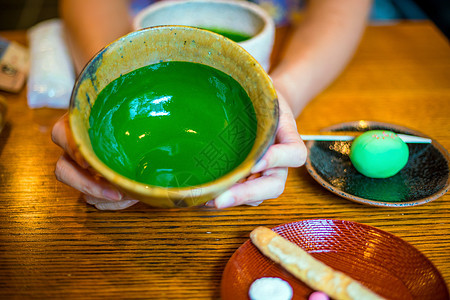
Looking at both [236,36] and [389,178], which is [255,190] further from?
[236,36]

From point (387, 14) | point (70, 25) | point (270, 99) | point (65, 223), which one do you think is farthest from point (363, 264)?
point (387, 14)

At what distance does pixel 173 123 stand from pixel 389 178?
1.44ft

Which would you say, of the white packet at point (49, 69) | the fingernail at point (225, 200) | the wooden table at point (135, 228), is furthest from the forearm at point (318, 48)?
the white packet at point (49, 69)

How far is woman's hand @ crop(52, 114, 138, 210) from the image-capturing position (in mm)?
609

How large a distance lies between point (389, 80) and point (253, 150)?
0.74 metres

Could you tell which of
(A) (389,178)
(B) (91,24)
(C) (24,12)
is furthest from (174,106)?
(C) (24,12)

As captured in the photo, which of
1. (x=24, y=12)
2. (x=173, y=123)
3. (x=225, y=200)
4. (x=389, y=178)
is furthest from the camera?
(x=24, y=12)

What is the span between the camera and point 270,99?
54 cm

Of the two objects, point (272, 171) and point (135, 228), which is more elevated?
point (272, 171)

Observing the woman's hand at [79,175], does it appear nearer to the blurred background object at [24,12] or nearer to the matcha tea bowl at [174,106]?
the matcha tea bowl at [174,106]

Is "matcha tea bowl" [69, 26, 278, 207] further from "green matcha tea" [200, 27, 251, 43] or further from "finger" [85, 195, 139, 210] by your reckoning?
"green matcha tea" [200, 27, 251, 43]

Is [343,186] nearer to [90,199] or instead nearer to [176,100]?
[176,100]

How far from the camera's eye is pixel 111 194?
0.60 meters

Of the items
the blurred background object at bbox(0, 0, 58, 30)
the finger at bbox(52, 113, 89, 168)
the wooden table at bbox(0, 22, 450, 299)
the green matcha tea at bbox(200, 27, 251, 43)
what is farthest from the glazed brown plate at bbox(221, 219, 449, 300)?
the blurred background object at bbox(0, 0, 58, 30)
